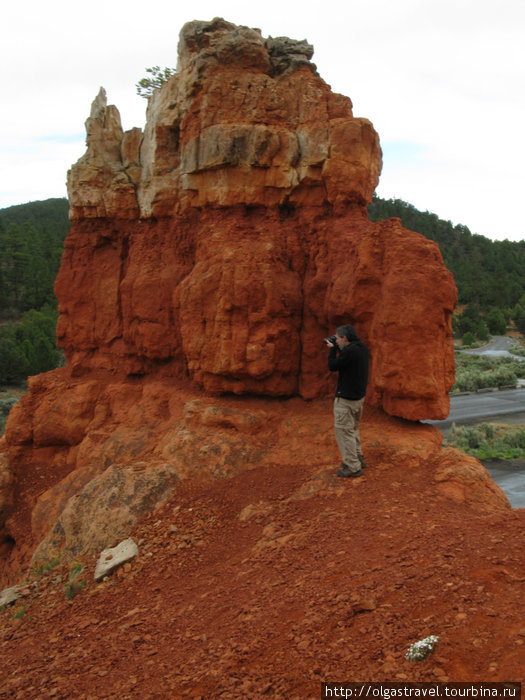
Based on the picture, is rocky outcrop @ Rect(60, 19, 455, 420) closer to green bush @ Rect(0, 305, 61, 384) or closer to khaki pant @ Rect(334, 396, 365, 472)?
khaki pant @ Rect(334, 396, 365, 472)

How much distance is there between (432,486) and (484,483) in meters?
0.59

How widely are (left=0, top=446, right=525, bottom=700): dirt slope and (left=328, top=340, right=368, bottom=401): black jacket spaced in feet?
2.91

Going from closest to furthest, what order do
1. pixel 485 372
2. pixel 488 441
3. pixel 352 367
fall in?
pixel 352 367, pixel 488 441, pixel 485 372

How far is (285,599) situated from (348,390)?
237 cm

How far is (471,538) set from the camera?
14.5 feet

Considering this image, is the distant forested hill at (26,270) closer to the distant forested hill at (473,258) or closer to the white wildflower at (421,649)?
the distant forested hill at (473,258)

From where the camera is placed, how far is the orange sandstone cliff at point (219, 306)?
648 centimetres

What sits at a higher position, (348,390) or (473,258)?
(473,258)

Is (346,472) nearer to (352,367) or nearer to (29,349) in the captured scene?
(352,367)

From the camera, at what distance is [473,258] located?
245ft

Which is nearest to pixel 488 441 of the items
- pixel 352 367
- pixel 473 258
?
pixel 352 367

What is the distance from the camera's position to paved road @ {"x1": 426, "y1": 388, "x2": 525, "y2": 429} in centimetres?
2558

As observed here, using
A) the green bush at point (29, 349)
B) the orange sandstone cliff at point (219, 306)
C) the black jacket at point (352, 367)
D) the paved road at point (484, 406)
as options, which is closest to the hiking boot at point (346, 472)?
the orange sandstone cliff at point (219, 306)

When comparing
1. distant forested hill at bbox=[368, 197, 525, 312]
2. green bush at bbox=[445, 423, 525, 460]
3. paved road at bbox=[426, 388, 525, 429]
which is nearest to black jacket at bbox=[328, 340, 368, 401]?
green bush at bbox=[445, 423, 525, 460]
